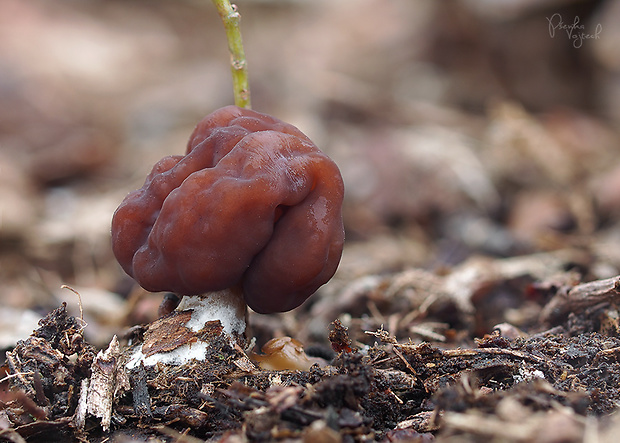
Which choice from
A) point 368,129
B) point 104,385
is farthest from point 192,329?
point 368,129

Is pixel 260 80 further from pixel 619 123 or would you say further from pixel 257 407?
pixel 257 407

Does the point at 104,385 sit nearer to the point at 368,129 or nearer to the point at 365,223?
the point at 365,223

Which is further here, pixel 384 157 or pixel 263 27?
pixel 263 27

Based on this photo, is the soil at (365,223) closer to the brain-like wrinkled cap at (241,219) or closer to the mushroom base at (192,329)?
the mushroom base at (192,329)

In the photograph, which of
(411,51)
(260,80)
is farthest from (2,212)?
(411,51)

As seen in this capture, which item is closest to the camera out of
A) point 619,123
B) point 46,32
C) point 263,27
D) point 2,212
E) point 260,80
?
point 2,212

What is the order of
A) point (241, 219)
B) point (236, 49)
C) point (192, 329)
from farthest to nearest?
1. point (236, 49)
2. point (192, 329)
3. point (241, 219)

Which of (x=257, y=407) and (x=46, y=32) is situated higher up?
(x=46, y=32)

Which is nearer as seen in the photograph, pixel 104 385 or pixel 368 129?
pixel 104 385
